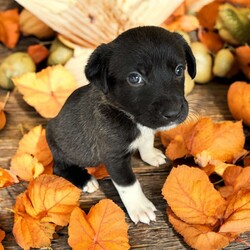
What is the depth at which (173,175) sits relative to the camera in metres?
2.10

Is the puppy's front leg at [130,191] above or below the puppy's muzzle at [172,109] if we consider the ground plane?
below

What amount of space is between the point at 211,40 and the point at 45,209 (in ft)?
5.05

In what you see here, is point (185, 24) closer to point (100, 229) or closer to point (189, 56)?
point (189, 56)

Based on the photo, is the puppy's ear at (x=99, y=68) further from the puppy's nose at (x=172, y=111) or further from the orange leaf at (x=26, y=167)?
the orange leaf at (x=26, y=167)

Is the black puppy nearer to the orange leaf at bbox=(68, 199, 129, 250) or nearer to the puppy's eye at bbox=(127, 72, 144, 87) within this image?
the puppy's eye at bbox=(127, 72, 144, 87)

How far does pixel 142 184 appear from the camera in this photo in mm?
2473

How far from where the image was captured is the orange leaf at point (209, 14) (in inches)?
125

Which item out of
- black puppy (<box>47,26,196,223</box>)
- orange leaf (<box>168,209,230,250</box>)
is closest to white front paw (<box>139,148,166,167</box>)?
A: black puppy (<box>47,26,196,223</box>)

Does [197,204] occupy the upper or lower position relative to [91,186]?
upper

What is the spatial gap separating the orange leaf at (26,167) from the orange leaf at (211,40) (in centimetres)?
131

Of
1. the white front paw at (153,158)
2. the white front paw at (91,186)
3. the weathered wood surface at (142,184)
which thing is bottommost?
the weathered wood surface at (142,184)

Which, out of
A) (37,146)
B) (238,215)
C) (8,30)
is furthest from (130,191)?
(8,30)

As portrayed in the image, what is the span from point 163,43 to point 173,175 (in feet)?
1.68

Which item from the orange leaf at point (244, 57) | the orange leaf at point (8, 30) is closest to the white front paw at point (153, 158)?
the orange leaf at point (244, 57)
